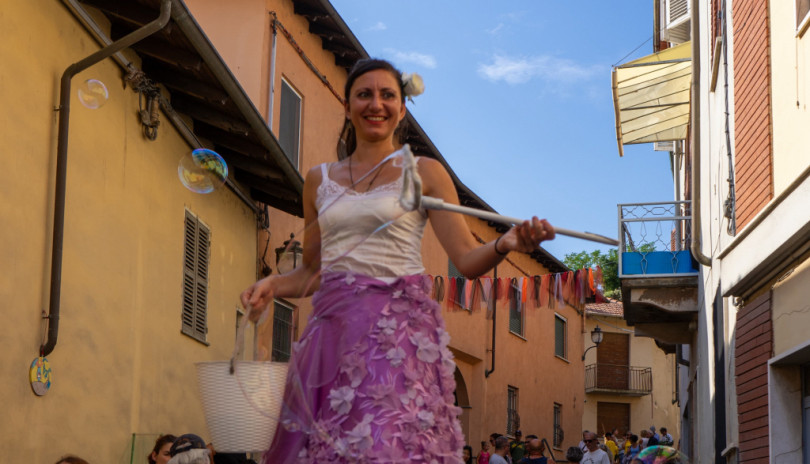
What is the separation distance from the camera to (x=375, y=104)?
330cm

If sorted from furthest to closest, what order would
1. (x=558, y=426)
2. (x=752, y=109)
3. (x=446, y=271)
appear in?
(x=558, y=426) < (x=446, y=271) < (x=752, y=109)

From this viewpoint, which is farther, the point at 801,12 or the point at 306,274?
the point at 801,12

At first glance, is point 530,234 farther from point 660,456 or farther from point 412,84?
point 660,456

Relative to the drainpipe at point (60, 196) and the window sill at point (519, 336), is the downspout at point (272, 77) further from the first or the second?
the window sill at point (519, 336)

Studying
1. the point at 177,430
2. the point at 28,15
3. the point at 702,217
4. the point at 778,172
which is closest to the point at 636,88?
the point at 702,217

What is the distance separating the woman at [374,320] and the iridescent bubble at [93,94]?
4.65 m

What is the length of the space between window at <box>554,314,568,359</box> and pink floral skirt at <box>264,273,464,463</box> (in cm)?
3124

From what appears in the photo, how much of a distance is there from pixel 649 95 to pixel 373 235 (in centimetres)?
1422

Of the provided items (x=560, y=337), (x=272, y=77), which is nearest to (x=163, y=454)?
(x=272, y=77)

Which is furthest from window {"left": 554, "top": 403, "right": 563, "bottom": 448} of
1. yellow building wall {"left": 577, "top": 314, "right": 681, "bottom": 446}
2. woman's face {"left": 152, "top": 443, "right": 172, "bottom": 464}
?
woman's face {"left": 152, "top": 443, "right": 172, "bottom": 464}

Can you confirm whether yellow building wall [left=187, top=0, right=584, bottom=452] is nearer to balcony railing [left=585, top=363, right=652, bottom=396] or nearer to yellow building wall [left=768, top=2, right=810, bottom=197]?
yellow building wall [left=768, top=2, right=810, bottom=197]

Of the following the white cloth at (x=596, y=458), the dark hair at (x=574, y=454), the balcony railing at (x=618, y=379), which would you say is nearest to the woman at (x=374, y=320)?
the dark hair at (x=574, y=454)

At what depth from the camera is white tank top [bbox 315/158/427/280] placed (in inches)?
123

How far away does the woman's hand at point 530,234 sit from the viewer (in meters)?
2.67
